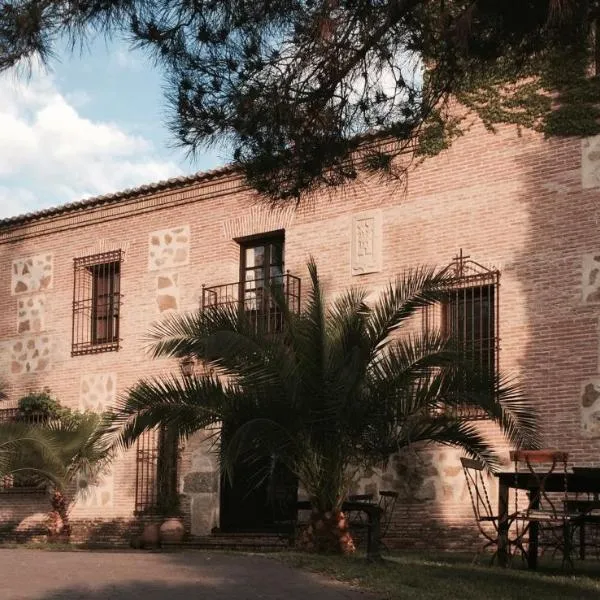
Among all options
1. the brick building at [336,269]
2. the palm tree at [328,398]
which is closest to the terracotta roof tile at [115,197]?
the brick building at [336,269]

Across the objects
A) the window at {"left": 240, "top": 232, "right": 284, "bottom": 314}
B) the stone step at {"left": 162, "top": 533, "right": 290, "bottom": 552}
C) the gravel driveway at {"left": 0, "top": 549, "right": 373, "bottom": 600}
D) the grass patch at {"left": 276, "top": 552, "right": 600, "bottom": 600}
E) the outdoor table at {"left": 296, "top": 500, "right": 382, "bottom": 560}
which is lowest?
the stone step at {"left": 162, "top": 533, "right": 290, "bottom": 552}

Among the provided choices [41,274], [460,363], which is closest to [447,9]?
[460,363]

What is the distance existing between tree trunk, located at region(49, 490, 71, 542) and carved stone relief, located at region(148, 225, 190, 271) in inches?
154

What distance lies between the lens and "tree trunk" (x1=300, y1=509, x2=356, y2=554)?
41.9 feet

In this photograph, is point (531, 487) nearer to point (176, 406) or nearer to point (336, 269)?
point (176, 406)

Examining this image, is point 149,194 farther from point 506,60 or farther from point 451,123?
point 506,60

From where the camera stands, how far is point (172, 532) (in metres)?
17.5

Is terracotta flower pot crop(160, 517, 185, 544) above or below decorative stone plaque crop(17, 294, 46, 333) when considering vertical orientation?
below

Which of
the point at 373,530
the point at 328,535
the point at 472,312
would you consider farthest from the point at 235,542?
the point at 373,530

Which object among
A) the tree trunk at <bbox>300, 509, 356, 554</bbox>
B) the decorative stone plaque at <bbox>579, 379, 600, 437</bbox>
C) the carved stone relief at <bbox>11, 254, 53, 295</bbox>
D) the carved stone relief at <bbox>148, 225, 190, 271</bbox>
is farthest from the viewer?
the carved stone relief at <bbox>11, 254, 53, 295</bbox>

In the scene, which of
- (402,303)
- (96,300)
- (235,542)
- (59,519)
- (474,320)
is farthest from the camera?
(96,300)

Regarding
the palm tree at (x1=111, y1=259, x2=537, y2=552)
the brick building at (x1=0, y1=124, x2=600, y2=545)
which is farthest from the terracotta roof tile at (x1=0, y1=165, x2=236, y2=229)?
the palm tree at (x1=111, y1=259, x2=537, y2=552)

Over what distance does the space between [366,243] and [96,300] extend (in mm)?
5703

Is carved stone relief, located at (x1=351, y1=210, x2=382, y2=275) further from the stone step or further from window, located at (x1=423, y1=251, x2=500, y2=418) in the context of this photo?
the stone step
